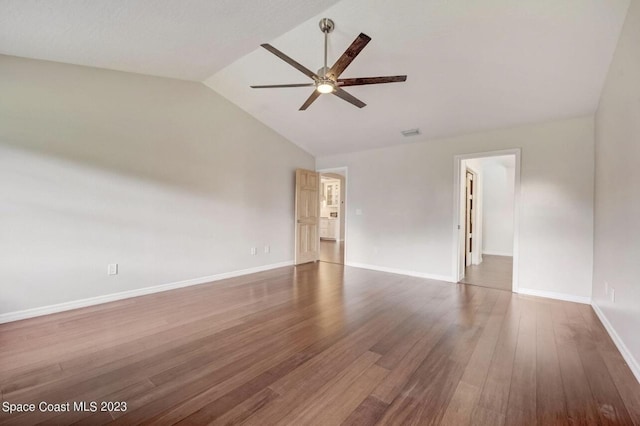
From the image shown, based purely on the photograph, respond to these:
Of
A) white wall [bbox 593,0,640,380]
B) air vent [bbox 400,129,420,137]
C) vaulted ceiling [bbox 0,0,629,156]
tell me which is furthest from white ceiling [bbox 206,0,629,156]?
white wall [bbox 593,0,640,380]

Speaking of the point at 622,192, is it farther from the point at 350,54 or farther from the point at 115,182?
the point at 115,182

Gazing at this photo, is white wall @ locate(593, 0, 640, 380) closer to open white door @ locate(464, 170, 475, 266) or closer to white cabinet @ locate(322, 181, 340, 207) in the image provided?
open white door @ locate(464, 170, 475, 266)

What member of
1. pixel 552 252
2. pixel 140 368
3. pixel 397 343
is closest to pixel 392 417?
pixel 397 343

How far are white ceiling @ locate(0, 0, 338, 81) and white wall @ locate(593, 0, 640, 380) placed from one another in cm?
250

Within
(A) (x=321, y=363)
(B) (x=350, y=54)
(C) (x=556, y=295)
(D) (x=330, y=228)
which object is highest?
(B) (x=350, y=54)

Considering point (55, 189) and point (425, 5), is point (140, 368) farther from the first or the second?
point (425, 5)

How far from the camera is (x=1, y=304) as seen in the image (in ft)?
8.93

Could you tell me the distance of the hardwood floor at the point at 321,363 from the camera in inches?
61.9

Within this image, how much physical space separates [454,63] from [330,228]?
25.1ft

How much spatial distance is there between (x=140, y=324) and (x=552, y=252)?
204 inches

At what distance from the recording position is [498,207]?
7.51 metres

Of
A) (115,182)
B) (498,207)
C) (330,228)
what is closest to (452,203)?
(498,207)

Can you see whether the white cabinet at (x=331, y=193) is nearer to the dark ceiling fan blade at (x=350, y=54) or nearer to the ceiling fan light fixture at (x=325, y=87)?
the ceiling fan light fixture at (x=325, y=87)

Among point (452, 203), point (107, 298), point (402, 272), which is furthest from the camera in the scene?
point (402, 272)
